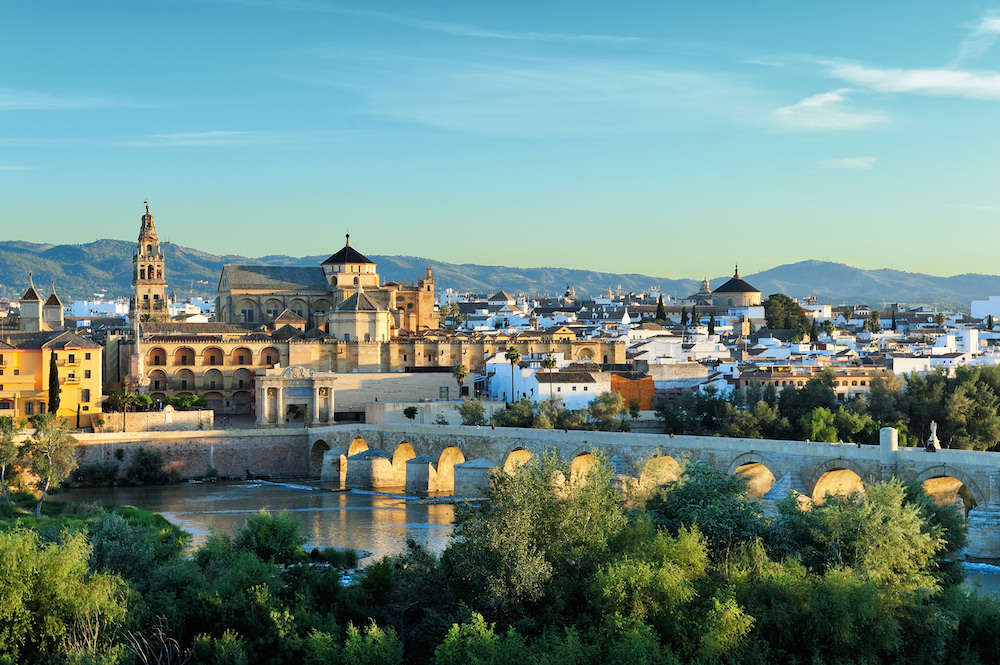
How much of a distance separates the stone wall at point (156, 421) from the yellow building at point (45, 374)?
109 centimetres

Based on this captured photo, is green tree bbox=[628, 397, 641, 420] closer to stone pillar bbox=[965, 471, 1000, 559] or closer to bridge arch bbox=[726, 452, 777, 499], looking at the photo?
bridge arch bbox=[726, 452, 777, 499]

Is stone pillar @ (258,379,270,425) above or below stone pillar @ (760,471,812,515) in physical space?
above

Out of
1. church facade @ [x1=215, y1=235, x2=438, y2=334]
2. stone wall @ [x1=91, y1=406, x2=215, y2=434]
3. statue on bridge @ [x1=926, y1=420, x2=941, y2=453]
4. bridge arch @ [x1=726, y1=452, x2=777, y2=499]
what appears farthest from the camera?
church facade @ [x1=215, y1=235, x2=438, y2=334]

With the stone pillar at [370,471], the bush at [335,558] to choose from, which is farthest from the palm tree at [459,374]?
the bush at [335,558]

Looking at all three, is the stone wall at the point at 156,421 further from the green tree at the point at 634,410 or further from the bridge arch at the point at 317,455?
the green tree at the point at 634,410

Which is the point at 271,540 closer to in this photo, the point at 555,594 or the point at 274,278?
the point at 555,594

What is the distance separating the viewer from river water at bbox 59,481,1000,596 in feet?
103

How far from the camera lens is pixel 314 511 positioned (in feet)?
125

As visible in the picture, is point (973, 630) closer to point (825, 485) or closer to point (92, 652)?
point (825, 485)

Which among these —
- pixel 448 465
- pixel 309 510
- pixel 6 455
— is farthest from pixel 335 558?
pixel 6 455

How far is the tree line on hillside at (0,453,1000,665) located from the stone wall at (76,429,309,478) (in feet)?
79.0

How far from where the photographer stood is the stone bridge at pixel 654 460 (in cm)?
2845

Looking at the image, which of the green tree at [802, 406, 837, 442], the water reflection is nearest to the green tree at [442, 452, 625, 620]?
the water reflection

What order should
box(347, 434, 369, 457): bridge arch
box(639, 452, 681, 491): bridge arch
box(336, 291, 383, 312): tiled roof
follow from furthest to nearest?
box(336, 291, 383, 312): tiled roof < box(347, 434, 369, 457): bridge arch < box(639, 452, 681, 491): bridge arch
